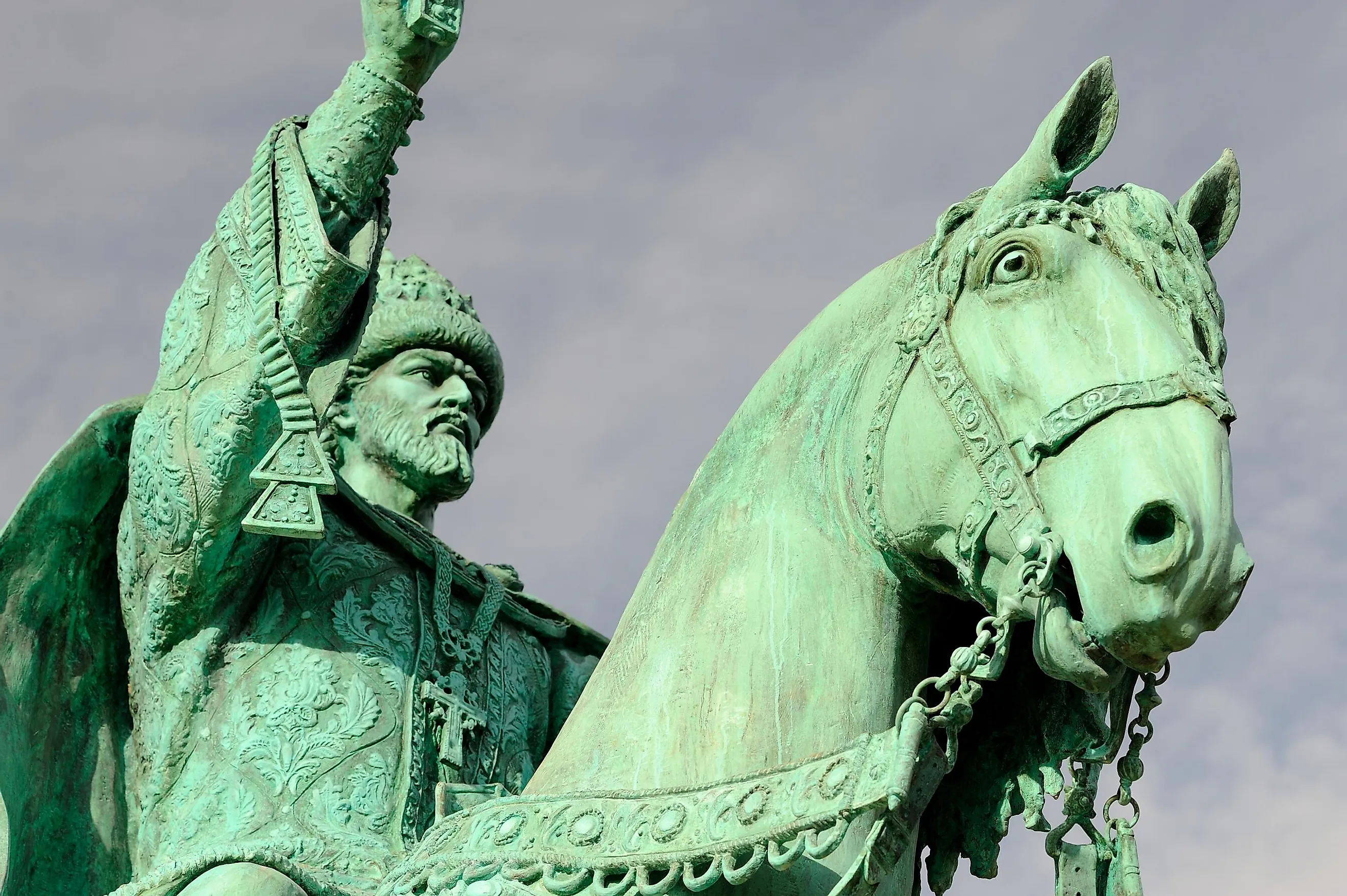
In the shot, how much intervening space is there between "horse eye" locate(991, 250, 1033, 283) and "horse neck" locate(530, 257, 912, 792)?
1.09 feet

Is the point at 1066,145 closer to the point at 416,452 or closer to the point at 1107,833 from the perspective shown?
the point at 1107,833

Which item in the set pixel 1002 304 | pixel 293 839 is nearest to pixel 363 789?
pixel 293 839

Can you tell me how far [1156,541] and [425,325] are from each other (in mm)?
3531

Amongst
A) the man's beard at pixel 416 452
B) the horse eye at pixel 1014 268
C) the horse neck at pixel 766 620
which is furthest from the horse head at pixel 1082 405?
the man's beard at pixel 416 452

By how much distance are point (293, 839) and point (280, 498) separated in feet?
2.57

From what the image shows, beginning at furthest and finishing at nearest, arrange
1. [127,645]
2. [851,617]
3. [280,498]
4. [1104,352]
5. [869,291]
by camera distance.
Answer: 1. [127,645]
2. [280,498]
3. [869,291]
4. [851,617]
5. [1104,352]

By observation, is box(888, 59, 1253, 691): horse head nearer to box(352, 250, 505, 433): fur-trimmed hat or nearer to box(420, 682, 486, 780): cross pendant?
box(420, 682, 486, 780): cross pendant

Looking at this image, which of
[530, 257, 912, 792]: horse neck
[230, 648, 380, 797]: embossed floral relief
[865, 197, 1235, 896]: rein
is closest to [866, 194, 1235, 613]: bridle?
[865, 197, 1235, 896]: rein

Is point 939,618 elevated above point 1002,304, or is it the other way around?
point 1002,304

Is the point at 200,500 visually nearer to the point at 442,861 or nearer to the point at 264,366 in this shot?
the point at 264,366

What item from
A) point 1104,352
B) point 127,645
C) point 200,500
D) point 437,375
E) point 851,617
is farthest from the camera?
point 437,375

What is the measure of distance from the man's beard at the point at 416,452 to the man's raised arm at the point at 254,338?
0.93 meters

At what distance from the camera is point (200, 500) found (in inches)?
218

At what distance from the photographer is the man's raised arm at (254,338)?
545 centimetres
